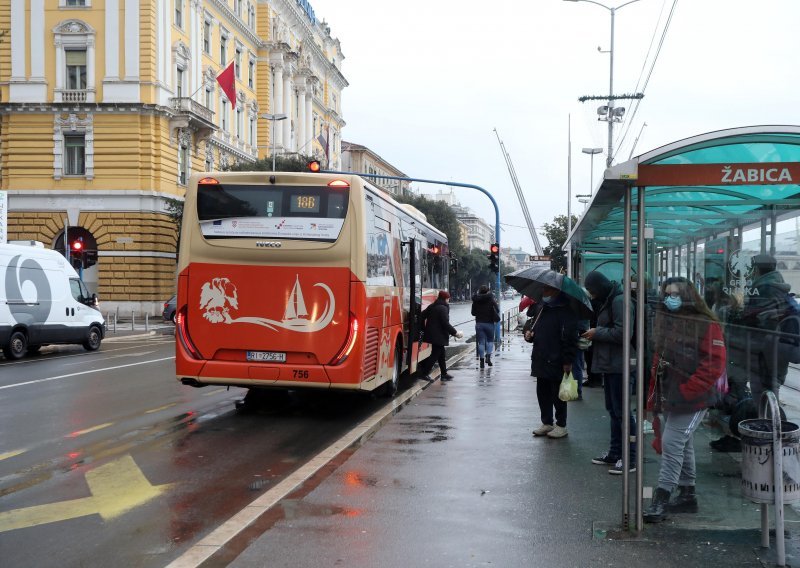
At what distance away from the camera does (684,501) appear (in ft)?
20.1

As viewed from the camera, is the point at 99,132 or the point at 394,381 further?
the point at 99,132

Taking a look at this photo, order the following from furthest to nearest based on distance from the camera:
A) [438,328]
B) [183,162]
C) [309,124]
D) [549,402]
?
[309,124]
[183,162]
[438,328]
[549,402]

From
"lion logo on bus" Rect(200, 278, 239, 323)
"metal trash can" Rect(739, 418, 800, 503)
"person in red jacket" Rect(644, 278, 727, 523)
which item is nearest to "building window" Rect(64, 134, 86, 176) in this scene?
"lion logo on bus" Rect(200, 278, 239, 323)

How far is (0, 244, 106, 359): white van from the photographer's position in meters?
19.1

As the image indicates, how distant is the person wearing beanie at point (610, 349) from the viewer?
7.43 meters

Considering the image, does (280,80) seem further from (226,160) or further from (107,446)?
(107,446)

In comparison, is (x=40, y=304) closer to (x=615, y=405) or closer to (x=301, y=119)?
(x=615, y=405)

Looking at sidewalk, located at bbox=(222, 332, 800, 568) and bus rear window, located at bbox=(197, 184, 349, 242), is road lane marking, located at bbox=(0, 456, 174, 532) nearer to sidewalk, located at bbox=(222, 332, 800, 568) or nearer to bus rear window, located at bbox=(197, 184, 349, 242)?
sidewalk, located at bbox=(222, 332, 800, 568)

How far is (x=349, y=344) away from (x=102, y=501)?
4.21 meters

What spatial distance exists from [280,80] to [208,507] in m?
57.9

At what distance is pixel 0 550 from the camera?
5.23 metres

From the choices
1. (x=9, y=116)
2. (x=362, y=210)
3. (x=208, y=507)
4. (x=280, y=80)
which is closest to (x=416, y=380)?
(x=362, y=210)

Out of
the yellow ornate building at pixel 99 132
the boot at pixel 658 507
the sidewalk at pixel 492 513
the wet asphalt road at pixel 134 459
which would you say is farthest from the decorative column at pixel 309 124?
the boot at pixel 658 507

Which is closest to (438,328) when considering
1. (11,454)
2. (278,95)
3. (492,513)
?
(11,454)
